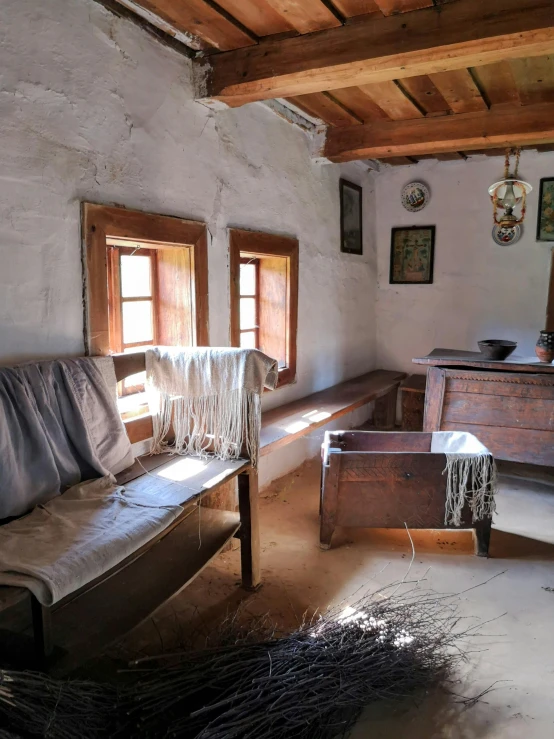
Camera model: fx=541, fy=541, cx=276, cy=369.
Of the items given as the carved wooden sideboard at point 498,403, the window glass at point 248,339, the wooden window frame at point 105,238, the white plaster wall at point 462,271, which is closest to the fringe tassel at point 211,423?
the wooden window frame at point 105,238

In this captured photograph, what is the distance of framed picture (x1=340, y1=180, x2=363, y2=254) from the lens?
431 cm

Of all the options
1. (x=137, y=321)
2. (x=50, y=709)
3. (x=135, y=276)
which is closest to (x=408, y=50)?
(x=135, y=276)

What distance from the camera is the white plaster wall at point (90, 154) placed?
1820 millimetres

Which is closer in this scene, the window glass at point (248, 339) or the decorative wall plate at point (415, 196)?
the window glass at point (248, 339)

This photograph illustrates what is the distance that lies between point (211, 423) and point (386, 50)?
1.66 meters

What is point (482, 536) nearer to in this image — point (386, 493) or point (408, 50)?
point (386, 493)

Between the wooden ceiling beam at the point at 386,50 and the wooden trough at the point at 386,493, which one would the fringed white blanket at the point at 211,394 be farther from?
the wooden ceiling beam at the point at 386,50

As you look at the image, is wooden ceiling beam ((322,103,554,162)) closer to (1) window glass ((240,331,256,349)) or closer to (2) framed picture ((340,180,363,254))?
(2) framed picture ((340,180,363,254))

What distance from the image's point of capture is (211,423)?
2.22 m

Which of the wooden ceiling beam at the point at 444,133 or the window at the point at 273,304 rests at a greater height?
the wooden ceiling beam at the point at 444,133

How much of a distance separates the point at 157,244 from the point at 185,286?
0.26 m

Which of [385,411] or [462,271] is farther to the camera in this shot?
[385,411]

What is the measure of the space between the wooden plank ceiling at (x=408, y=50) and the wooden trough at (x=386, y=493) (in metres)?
1.75

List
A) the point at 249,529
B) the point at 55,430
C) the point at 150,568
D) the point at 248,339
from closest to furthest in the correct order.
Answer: the point at 55,430
the point at 150,568
the point at 249,529
the point at 248,339
